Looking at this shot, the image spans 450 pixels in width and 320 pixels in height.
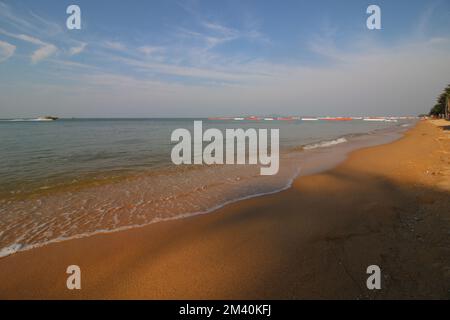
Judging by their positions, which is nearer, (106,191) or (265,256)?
(265,256)

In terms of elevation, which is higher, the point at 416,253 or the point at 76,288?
the point at 416,253

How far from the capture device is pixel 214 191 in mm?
7785

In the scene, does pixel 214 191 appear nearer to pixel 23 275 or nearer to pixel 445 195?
pixel 23 275

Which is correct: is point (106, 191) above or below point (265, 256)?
above

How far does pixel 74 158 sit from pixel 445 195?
16486 millimetres

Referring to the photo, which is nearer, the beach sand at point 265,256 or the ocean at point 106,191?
the beach sand at point 265,256

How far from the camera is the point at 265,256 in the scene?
376cm

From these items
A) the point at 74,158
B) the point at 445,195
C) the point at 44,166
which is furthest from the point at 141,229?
the point at 74,158

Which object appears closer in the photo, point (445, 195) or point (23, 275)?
point (23, 275)

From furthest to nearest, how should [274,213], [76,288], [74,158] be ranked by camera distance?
1. [74,158]
2. [274,213]
3. [76,288]

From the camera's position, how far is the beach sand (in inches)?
118

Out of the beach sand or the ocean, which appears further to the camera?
the ocean

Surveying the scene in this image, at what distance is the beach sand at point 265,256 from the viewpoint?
3.00 meters
